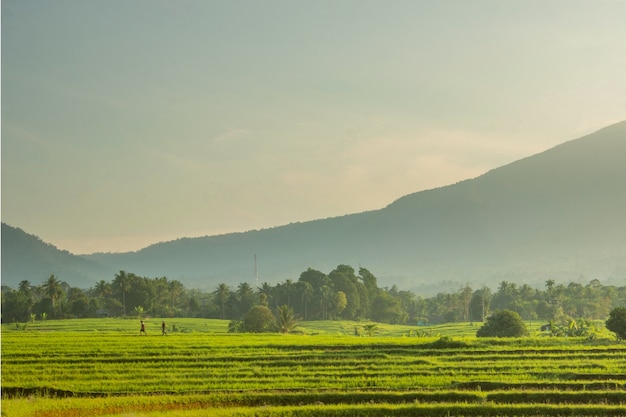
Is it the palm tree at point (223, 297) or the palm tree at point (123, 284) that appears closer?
the palm tree at point (123, 284)

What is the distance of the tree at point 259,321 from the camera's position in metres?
65.2

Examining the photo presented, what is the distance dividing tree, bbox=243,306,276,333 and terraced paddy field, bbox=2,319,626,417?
22.8 m

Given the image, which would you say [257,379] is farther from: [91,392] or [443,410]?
[443,410]

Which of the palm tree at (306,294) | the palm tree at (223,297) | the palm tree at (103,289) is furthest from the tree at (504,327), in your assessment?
the palm tree at (103,289)

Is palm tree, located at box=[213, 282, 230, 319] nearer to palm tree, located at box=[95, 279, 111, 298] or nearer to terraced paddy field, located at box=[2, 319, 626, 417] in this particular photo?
palm tree, located at box=[95, 279, 111, 298]

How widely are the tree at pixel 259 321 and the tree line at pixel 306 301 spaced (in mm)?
27684

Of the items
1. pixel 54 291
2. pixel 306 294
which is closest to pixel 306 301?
pixel 306 294

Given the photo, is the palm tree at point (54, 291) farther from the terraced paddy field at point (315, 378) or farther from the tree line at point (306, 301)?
the terraced paddy field at point (315, 378)

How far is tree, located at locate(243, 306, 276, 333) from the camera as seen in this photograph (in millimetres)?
65250

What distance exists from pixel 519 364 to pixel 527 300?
269ft

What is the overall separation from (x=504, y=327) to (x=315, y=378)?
2869cm

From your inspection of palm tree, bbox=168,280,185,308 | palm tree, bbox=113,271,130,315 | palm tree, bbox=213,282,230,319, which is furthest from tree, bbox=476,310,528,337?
palm tree, bbox=168,280,185,308

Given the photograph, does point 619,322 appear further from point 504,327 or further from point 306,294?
point 306,294

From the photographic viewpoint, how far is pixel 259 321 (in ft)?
214
